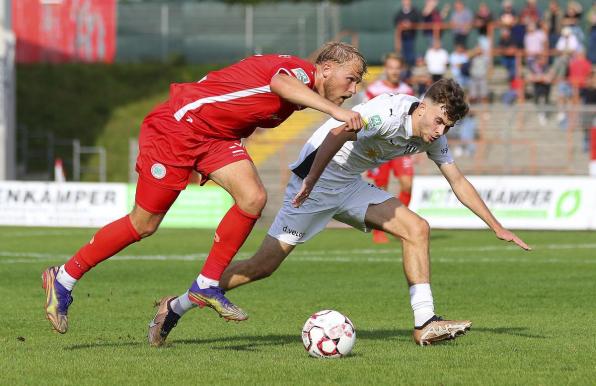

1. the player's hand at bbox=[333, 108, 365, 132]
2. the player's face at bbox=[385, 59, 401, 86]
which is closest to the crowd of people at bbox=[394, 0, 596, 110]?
the player's face at bbox=[385, 59, 401, 86]

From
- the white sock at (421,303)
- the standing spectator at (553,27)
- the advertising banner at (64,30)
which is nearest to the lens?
the white sock at (421,303)

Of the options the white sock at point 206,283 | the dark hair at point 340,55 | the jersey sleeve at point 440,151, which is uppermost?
the dark hair at point 340,55

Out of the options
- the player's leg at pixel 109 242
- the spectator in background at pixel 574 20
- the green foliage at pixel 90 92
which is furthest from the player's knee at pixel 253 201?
the green foliage at pixel 90 92

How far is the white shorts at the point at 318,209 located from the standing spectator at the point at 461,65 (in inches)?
833

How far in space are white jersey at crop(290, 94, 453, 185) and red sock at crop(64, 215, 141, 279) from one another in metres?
1.35

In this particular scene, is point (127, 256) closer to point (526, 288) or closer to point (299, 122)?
point (526, 288)

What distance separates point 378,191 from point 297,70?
4.75ft

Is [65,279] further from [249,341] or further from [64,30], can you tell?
[64,30]

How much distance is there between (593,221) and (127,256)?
8.28 m

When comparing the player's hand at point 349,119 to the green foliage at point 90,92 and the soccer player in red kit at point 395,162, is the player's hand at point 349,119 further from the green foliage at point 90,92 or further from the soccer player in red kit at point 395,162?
the green foliage at point 90,92

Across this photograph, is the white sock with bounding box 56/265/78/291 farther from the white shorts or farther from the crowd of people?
the crowd of people

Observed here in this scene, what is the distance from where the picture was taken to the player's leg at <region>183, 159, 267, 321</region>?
8273 millimetres

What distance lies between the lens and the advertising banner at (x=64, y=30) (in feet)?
135

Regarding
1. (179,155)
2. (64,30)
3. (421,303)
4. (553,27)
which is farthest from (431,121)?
(64,30)
